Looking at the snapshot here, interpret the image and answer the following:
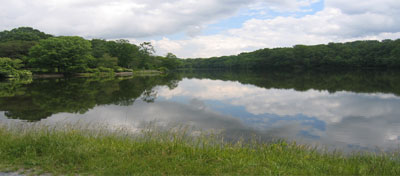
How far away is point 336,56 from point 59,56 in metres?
96.3

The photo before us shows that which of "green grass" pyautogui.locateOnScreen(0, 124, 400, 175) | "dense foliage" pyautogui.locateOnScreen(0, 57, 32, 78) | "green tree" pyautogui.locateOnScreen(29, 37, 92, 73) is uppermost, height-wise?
"green tree" pyautogui.locateOnScreen(29, 37, 92, 73)

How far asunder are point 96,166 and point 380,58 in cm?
9959

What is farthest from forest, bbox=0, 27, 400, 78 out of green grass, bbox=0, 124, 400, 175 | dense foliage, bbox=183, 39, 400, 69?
green grass, bbox=0, 124, 400, 175

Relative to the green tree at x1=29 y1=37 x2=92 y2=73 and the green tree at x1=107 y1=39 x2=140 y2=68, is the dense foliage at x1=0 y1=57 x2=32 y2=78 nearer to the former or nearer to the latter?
the green tree at x1=29 y1=37 x2=92 y2=73

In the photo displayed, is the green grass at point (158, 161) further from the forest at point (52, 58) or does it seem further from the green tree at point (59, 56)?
the green tree at point (59, 56)

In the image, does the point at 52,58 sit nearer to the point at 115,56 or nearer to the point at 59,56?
the point at 59,56

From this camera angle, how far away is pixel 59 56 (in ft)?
167

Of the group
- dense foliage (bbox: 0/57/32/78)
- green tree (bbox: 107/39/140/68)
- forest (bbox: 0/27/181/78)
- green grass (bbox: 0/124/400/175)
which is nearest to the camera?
green grass (bbox: 0/124/400/175)

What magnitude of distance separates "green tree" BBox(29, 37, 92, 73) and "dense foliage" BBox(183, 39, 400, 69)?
8907cm

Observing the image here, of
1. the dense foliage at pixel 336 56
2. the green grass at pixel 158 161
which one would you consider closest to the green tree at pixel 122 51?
the dense foliage at pixel 336 56

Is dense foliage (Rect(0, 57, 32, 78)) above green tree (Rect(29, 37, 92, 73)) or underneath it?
underneath

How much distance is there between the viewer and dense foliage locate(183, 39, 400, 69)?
8088 centimetres

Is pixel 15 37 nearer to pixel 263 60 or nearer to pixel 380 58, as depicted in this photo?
pixel 263 60

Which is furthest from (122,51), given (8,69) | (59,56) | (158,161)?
(158,161)
